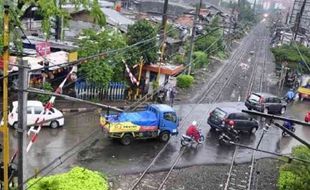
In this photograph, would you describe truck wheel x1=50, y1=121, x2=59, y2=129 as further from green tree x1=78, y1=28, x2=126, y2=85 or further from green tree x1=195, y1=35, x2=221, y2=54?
green tree x1=195, y1=35, x2=221, y2=54

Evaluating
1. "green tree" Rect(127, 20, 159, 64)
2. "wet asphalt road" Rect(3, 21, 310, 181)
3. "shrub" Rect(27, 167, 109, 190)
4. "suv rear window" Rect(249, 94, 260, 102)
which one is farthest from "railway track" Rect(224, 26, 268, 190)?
"green tree" Rect(127, 20, 159, 64)

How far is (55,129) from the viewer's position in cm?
2183

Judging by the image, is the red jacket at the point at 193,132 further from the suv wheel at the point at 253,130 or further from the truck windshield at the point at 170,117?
Answer: the suv wheel at the point at 253,130

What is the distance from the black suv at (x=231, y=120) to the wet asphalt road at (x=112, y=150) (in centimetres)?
60

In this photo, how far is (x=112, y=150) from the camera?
19938 mm

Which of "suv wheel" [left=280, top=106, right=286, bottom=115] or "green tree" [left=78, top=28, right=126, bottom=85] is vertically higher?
"green tree" [left=78, top=28, right=126, bottom=85]

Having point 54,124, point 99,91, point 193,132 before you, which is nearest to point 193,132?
point 193,132

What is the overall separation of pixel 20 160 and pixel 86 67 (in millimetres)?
17476

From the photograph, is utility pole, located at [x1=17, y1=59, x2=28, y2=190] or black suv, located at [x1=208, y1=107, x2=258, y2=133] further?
black suv, located at [x1=208, y1=107, x2=258, y2=133]

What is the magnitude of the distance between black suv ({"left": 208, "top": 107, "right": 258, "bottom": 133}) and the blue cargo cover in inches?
169

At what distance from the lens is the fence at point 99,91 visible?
27.1 m

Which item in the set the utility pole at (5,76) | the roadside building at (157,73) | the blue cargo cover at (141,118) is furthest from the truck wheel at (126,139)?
the utility pole at (5,76)

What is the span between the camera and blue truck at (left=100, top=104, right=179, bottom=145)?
20094 mm

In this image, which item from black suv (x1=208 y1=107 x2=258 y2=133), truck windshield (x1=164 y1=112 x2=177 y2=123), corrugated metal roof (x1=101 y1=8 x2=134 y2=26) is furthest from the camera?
corrugated metal roof (x1=101 y1=8 x2=134 y2=26)
